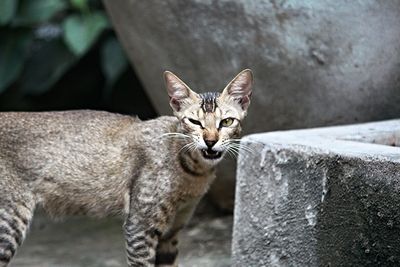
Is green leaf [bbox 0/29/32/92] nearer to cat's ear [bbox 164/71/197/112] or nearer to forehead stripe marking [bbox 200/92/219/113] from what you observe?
cat's ear [bbox 164/71/197/112]

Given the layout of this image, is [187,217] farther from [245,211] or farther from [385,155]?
[385,155]

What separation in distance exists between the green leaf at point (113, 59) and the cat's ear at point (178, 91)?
9.83 feet

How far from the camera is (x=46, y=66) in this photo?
800cm

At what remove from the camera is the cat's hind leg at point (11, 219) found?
4656 mm

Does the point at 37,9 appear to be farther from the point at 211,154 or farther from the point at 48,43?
the point at 211,154

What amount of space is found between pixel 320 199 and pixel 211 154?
545 mm

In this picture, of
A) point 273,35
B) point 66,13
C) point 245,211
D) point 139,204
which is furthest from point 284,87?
point 66,13

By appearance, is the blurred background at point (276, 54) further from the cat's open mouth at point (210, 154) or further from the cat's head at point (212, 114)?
the cat's open mouth at point (210, 154)

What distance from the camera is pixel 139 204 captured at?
4.71m

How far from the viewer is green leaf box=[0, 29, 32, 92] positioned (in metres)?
7.71

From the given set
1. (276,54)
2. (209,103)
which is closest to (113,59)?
(276,54)

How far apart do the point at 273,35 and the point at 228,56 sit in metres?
0.34

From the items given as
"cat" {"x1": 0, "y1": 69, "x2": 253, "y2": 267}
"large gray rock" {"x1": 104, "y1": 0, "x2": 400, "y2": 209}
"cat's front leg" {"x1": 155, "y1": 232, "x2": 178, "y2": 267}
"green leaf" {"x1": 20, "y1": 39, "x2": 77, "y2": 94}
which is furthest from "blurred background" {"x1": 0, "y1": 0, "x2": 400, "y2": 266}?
Answer: "green leaf" {"x1": 20, "y1": 39, "x2": 77, "y2": 94}

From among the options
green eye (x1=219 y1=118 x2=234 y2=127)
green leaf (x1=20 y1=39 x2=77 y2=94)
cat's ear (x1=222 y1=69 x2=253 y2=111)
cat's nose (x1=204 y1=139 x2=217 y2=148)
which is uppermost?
cat's ear (x1=222 y1=69 x2=253 y2=111)
